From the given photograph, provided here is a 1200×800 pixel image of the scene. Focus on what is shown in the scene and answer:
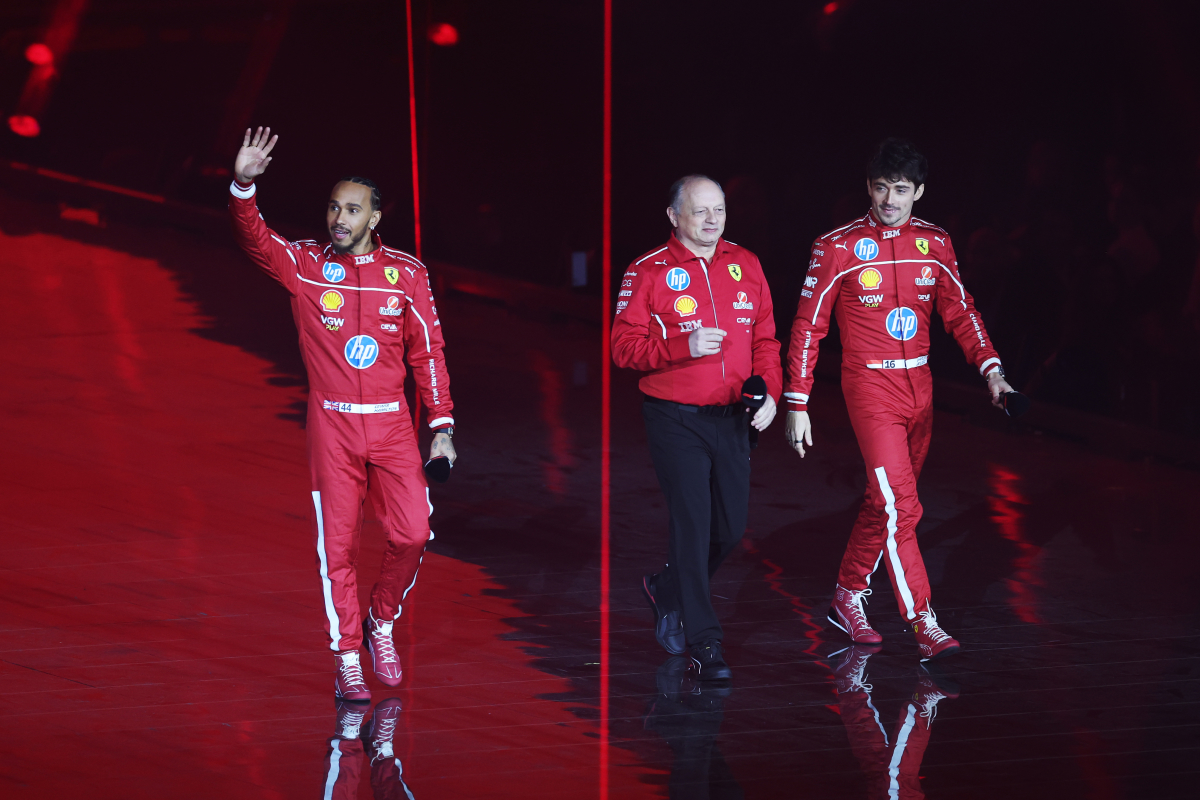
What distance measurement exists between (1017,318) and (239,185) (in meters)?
6.17

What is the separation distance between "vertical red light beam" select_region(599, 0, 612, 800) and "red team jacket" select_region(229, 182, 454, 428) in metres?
1.04

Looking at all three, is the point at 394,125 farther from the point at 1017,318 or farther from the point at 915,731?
the point at 915,731

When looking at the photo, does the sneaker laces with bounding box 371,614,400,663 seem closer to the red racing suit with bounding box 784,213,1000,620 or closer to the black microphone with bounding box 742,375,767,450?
the black microphone with bounding box 742,375,767,450

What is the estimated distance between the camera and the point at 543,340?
36.5 ft

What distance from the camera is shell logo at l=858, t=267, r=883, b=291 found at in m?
4.76

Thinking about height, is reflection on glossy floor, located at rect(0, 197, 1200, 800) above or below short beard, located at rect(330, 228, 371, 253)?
below

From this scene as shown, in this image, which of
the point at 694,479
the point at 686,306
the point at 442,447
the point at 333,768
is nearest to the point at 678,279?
the point at 686,306

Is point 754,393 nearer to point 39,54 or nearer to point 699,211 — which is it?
point 699,211

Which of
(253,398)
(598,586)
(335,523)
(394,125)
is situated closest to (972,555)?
(598,586)

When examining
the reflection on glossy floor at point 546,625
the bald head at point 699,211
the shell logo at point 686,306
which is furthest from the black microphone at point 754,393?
the reflection on glossy floor at point 546,625

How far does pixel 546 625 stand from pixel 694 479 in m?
0.92

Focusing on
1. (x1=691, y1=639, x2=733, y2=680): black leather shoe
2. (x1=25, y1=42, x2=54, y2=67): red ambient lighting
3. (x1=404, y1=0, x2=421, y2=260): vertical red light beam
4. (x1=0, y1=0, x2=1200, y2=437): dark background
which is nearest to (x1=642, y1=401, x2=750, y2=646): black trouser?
(x1=691, y1=639, x2=733, y2=680): black leather shoe

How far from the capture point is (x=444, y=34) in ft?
42.0

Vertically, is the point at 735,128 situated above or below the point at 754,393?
above
